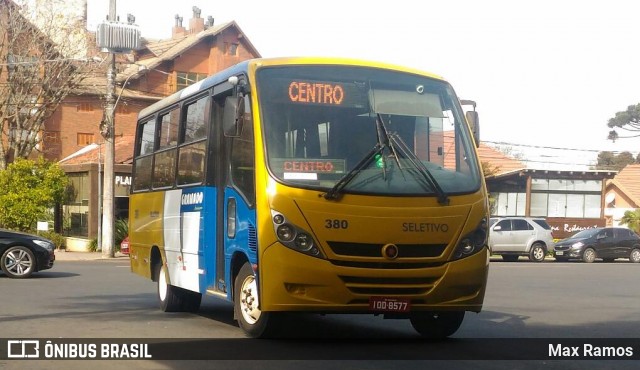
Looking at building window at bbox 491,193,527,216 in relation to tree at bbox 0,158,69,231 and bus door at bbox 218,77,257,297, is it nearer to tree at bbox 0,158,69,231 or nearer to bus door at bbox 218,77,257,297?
tree at bbox 0,158,69,231

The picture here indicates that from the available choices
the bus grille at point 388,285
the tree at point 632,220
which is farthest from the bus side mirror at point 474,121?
the tree at point 632,220

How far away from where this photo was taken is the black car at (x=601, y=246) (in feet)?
124

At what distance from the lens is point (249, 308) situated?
10.2 metres

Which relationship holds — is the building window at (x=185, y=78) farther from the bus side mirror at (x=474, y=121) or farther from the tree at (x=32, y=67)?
the bus side mirror at (x=474, y=121)

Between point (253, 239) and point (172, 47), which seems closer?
point (253, 239)

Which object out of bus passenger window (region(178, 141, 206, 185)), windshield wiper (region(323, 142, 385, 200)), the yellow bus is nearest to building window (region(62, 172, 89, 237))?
bus passenger window (region(178, 141, 206, 185))

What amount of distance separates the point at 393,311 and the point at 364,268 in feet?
1.88

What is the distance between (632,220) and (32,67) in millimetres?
32990

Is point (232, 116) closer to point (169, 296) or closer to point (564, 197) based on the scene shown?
point (169, 296)

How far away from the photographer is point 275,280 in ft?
30.7

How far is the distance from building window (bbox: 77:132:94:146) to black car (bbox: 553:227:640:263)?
30769 millimetres

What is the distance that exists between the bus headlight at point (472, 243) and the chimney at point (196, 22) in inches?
2324

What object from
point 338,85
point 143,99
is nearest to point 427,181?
point 338,85

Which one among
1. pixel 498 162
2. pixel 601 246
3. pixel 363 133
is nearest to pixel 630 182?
pixel 498 162
